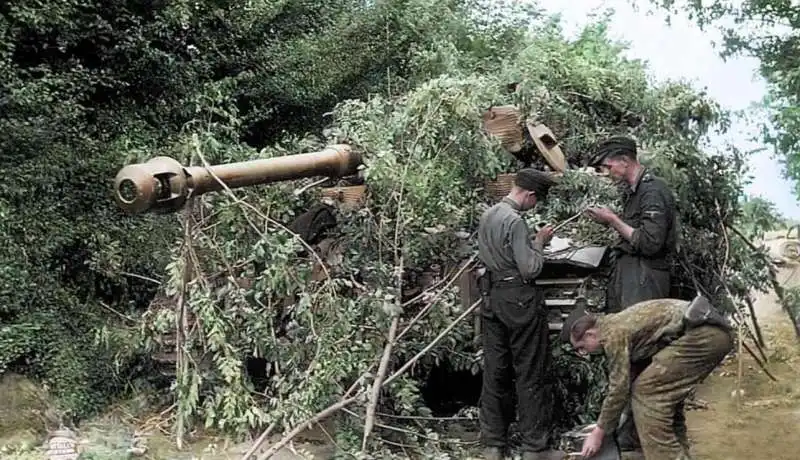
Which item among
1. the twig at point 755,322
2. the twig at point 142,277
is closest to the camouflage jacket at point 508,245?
the twig at point 142,277

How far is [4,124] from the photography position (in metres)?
7.10

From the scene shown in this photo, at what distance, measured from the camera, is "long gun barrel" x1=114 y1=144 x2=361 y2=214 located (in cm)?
440

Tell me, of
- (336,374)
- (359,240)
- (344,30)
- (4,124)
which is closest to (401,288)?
(359,240)

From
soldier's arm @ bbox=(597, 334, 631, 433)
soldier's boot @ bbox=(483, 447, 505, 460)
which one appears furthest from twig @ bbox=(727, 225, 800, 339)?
soldier's arm @ bbox=(597, 334, 631, 433)

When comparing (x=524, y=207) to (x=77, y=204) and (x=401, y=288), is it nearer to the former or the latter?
(x=401, y=288)

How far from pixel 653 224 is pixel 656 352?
889 millimetres

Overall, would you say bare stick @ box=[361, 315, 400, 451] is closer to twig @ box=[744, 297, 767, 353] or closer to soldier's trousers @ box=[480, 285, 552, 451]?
soldier's trousers @ box=[480, 285, 552, 451]

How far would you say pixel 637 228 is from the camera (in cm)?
532

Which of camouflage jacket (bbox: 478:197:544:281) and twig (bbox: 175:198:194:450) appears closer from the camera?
camouflage jacket (bbox: 478:197:544:281)

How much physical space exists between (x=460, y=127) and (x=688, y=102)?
2.75 metres

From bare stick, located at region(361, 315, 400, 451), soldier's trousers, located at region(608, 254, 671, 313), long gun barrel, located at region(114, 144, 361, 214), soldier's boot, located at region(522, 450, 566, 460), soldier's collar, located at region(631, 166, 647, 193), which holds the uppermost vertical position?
long gun barrel, located at region(114, 144, 361, 214)

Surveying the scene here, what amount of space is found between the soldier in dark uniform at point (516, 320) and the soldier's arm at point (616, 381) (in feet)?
2.67

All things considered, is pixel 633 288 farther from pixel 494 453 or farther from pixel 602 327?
pixel 494 453

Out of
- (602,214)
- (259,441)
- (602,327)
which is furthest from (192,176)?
(602,214)
